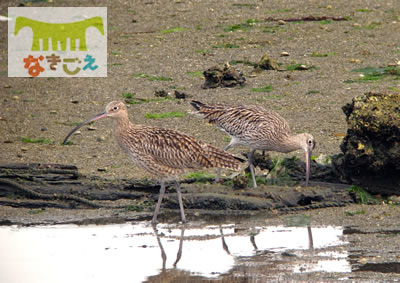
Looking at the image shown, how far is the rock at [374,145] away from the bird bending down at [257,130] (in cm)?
86

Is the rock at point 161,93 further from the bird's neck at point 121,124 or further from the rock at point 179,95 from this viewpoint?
the bird's neck at point 121,124

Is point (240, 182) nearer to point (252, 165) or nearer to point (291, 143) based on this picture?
point (252, 165)

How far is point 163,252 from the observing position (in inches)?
328

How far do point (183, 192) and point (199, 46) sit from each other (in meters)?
8.62

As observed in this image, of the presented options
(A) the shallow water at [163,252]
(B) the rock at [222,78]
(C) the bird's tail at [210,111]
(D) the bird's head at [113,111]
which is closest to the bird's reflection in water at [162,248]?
(A) the shallow water at [163,252]

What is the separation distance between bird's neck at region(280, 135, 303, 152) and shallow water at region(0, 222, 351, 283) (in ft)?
6.65

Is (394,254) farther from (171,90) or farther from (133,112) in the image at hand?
(171,90)

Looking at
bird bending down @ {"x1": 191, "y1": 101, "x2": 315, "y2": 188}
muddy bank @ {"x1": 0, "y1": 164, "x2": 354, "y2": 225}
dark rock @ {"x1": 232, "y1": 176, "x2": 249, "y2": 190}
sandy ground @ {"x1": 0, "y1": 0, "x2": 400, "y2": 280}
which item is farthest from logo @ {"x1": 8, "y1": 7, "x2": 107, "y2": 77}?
dark rock @ {"x1": 232, "y1": 176, "x2": 249, "y2": 190}

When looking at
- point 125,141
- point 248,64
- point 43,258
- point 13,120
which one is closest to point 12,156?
point 13,120

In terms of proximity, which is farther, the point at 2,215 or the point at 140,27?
the point at 140,27

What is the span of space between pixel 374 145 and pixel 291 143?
1383 millimetres

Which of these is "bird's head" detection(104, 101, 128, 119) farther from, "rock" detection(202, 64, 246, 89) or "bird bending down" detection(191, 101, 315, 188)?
"rock" detection(202, 64, 246, 89)

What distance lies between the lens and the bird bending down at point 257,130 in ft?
35.6

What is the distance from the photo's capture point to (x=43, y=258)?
26.9 feet
